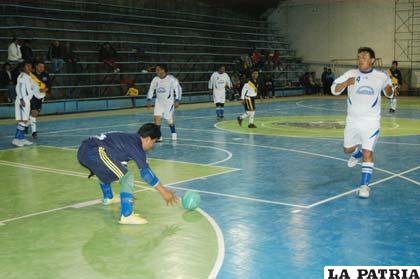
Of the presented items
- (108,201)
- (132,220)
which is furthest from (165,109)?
(132,220)

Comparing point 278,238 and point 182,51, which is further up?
point 182,51

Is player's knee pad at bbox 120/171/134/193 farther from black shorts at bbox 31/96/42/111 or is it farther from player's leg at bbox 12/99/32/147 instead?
black shorts at bbox 31/96/42/111

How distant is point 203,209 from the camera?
782 cm

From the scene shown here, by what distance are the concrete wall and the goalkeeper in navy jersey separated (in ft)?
112

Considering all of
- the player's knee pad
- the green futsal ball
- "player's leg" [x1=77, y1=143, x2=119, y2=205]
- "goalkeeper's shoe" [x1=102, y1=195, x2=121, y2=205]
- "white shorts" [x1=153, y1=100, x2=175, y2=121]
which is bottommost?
"goalkeeper's shoe" [x1=102, y1=195, x2=121, y2=205]

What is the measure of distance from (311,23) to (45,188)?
35644 millimetres

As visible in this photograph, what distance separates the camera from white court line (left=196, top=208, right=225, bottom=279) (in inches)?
211

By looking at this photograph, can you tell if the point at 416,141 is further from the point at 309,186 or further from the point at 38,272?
the point at 38,272

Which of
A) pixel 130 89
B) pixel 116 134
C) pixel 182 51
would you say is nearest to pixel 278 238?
pixel 116 134

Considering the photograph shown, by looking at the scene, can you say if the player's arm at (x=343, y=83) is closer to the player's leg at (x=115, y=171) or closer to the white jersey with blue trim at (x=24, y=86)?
the player's leg at (x=115, y=171)

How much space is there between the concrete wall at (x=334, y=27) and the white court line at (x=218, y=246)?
33749 mm

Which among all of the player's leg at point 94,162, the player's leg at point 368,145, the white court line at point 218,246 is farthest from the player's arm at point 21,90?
the player's leg at point 368,145

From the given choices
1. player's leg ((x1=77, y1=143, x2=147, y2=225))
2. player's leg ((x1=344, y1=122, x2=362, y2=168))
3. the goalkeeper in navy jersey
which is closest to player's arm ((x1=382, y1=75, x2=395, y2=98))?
player's leg ((x1=344, y1=122, x2=362, y2=168))

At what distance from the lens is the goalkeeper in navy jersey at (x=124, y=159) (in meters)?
6.60
